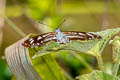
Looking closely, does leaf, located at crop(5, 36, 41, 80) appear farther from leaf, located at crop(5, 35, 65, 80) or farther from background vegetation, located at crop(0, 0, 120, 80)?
background vegetation, located at crop(0, 0, 120, 80)

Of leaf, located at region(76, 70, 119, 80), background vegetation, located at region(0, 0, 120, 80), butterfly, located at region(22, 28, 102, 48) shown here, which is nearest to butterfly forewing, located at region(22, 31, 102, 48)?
butterfly, located at region(22, 28, 102, 48)

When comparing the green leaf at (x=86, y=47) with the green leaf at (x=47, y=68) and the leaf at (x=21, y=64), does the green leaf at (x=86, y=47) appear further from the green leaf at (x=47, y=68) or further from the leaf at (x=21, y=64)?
the green leaf at (x=47, y=68)

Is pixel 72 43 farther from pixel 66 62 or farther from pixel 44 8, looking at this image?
pixel 44 8

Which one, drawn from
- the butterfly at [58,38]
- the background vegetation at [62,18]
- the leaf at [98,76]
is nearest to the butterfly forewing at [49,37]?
the butterfly at [58,38]

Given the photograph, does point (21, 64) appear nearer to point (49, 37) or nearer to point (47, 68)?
point (49, 37)

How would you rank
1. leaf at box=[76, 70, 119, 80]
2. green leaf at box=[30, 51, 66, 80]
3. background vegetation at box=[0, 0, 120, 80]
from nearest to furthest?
leaf at box=[76, 70, 119, 80]
green leaf at box=[30, 51, 66, 80]
background vegetation at box=[0, 0, 120, 80]

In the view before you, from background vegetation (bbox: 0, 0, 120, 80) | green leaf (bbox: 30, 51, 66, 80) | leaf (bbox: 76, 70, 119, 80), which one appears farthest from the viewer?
background vegetation (bbox: 0, 0, 120, 80)

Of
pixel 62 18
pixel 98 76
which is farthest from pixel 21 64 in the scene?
pixel 62 18

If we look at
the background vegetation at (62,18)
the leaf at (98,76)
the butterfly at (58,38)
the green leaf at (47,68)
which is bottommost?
the leaf at (98,76)

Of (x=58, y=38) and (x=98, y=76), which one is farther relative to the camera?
(x=58, y=38)
